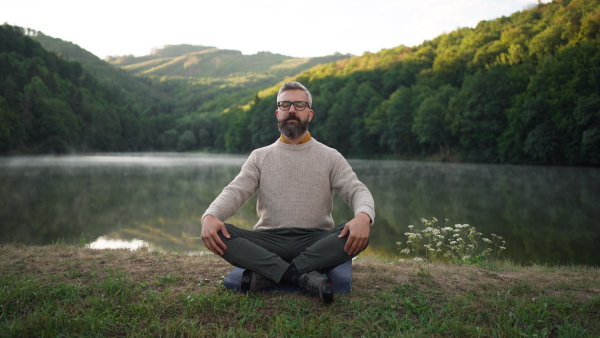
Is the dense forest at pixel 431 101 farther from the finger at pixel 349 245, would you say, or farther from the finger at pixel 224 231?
the finger at pixel 224 231

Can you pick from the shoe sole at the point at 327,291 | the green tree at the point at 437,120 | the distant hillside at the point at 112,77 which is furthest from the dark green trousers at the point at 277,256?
the distant hillside at the point at 112,77

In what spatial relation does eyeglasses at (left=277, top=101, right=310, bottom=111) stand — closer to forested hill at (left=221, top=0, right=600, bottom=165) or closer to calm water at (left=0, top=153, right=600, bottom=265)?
calm water at (left=0, top=153, right=600, bottom=265)

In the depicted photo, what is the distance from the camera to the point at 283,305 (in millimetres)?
3457

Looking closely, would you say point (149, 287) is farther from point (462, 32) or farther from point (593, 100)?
point (462, 32)

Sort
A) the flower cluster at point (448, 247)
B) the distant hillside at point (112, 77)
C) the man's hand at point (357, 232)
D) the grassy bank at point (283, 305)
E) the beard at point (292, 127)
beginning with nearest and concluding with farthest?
the grassy bank at point (283, 305) < the man's hand at point (357, 232) < the beard at point (292, 127) < the flower cluster at point (448, 247) < the distant hillside at point (112, 77)

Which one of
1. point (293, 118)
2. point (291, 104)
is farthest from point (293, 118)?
point (291, 104)

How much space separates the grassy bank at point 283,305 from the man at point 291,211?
0.97 feet

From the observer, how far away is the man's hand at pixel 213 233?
3.60 meters

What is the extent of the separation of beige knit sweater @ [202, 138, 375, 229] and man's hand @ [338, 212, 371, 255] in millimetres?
472

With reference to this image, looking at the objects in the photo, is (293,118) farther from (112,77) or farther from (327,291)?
(112,77)

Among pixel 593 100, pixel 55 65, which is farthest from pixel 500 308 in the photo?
pixel 55 65

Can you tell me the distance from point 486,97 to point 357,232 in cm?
5255

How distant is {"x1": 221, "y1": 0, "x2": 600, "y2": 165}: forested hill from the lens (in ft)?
131

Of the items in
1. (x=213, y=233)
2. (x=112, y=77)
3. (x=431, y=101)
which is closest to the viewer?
(x=213, y=233)
